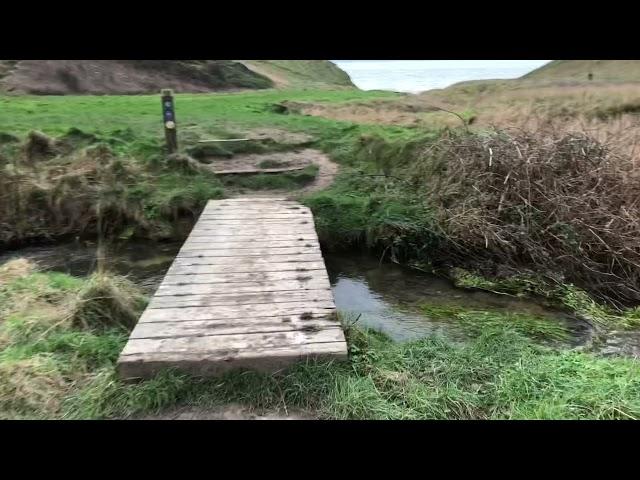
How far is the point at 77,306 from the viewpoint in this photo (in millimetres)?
4434

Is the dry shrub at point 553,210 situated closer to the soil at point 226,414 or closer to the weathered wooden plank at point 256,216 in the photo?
the weathered wooden plank at point 256,216

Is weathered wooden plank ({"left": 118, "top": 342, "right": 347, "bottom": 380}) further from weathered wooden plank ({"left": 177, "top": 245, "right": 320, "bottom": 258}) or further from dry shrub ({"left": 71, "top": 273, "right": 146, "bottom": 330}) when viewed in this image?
weathered wooden plank ({"left": 177, "top": 245, "right": 320, "bottom": 258})

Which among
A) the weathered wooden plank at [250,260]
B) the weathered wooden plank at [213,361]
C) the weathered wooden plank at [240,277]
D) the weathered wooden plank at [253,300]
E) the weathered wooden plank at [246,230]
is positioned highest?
the weathered wooden plank at [213,361]

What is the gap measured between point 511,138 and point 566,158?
871 mm

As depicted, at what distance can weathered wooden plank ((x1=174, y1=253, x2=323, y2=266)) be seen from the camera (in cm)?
555

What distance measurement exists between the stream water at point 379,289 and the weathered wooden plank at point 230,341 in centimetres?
163

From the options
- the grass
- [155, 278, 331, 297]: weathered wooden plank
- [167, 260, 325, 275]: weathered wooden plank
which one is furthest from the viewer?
[167, 260, 325, 275]: weathered wooden plank

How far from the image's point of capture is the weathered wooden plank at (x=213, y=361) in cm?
342

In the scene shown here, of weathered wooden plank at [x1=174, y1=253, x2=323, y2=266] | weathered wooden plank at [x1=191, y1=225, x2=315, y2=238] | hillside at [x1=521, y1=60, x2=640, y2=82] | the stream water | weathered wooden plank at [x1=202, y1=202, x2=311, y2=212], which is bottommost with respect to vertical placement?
the stream water

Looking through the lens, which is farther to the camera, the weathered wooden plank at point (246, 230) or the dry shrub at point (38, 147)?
the dry shrub at point (38, 147)

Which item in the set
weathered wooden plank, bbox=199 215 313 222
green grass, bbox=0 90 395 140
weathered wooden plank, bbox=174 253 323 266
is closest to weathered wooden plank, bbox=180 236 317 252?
weathered wooden plank, bbox=174 253 323 266

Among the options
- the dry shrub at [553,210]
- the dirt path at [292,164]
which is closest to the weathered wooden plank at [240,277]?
the dry shrub at [553,210]

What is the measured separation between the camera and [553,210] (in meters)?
7.37

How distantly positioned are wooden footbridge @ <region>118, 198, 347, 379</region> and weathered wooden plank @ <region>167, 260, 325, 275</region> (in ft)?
0.03
